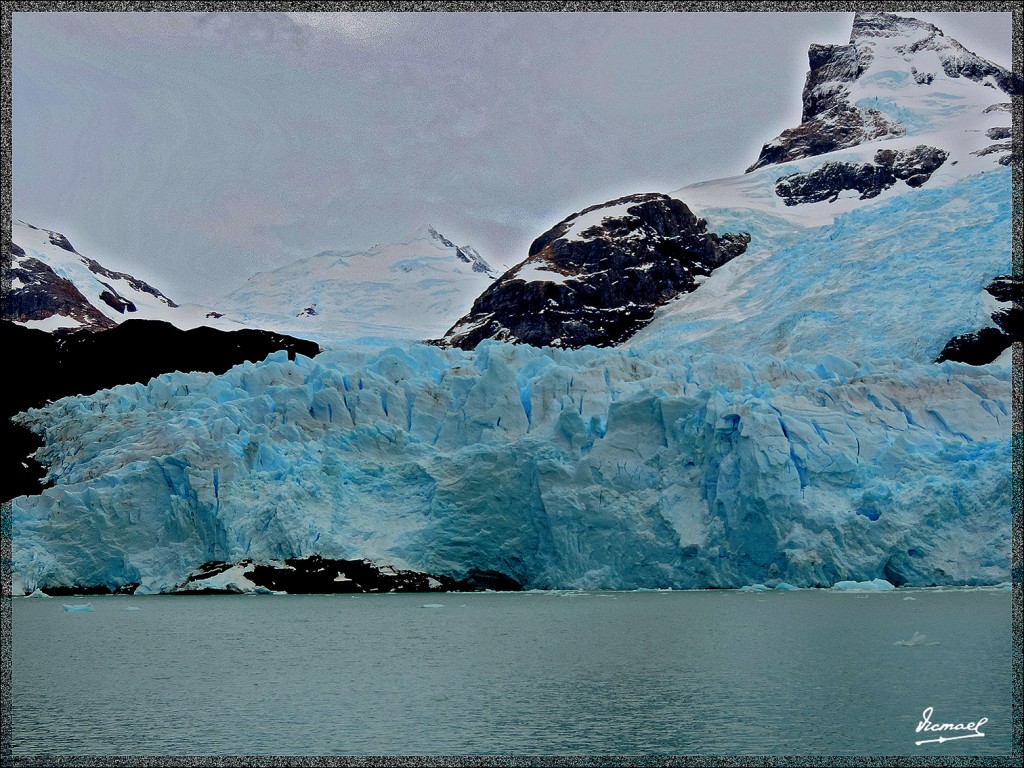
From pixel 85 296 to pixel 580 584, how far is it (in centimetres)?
5777

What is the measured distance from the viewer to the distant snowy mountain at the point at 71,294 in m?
→ 65.7

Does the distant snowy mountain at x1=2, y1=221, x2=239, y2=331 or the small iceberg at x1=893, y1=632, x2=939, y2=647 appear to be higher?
the distant snowy mountain at x1=2, y1=221, x2=239, y2=331


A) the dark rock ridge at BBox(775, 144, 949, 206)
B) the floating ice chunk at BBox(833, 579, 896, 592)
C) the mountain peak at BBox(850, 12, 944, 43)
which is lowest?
the floating ice chunk at BBox(833, 579, 896, 592)

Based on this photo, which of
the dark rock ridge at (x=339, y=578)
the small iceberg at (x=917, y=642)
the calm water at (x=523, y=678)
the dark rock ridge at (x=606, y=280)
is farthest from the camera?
the dark rock ridge at (x=606, y=280)

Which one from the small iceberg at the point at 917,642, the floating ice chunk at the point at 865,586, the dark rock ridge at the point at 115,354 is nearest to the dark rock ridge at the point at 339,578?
the floating ice chunk at the point at 865,586

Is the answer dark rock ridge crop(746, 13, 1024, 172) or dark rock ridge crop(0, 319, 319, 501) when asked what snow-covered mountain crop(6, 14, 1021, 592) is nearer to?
dark rock ridge crop(0, 319, 319, 501)

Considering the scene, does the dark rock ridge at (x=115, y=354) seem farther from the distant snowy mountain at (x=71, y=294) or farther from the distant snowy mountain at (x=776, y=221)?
the distant snowy mountain at (x=776, y=221)

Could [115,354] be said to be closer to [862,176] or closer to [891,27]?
[862,176]

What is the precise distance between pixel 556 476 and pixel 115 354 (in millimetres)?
33207

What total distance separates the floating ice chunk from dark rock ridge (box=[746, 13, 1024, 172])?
60338 mm

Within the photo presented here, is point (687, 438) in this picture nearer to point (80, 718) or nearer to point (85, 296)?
point (80, 718)

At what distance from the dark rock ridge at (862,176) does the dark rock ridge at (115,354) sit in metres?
32.1

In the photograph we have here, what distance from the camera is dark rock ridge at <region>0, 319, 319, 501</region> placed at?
152 feet

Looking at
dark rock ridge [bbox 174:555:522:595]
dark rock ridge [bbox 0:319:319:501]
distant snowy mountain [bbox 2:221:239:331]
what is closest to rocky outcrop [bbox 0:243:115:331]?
distant snowy mountain [bbox 2:221:239:331]
